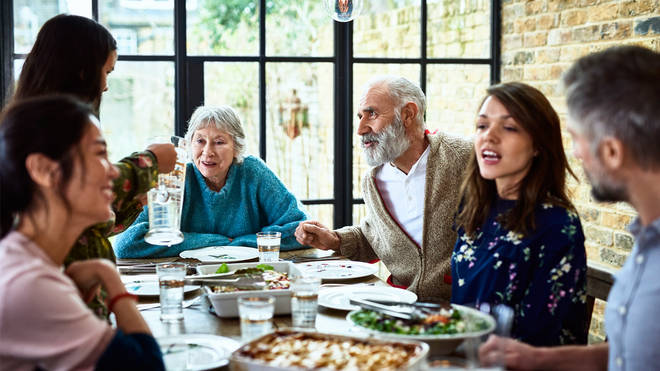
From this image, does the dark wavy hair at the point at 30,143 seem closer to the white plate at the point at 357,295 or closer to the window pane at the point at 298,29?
the white plate at the point at 357,295

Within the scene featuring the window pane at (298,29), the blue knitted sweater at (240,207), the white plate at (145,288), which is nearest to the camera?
the white plate at (145,288)

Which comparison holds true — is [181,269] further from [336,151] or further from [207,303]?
[336,151]

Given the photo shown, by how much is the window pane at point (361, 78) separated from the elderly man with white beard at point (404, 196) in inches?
54.1

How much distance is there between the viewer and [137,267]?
2.55 meters

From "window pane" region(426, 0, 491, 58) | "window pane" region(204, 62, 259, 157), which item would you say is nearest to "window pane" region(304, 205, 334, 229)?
"window pane" region(204, 62, 259, 157)

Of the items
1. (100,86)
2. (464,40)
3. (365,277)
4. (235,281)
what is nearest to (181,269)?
(235,281)

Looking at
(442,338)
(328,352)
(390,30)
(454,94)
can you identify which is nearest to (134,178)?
(328,352)

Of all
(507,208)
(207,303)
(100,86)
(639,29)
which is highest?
(639,29)

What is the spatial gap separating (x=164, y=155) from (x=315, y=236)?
0.89 m

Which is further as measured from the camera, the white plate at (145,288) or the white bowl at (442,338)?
the white plate at (145,288)

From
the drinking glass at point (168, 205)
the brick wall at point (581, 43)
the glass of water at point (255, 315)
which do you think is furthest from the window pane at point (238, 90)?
the glass of water at point (255, 315)

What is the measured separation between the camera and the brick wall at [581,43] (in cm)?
346

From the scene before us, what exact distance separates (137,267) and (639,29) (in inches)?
98.0

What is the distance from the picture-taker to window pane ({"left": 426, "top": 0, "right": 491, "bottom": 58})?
450 cm
